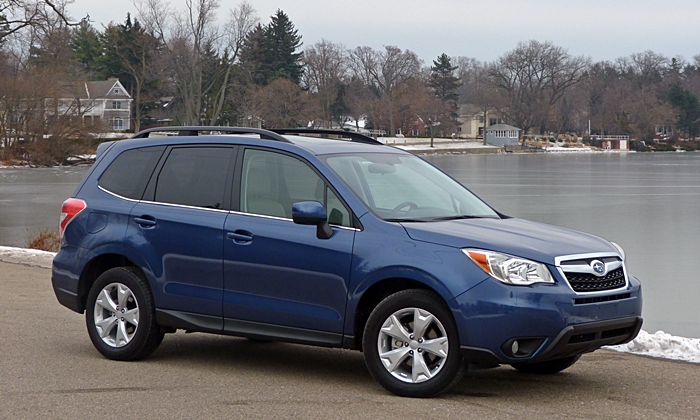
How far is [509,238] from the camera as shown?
635 centimetres

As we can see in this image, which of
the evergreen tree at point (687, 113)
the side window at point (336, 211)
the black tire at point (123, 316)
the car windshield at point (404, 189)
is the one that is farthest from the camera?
the evergreen tree at point (687, 113)

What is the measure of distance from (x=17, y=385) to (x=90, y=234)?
1.57 metres

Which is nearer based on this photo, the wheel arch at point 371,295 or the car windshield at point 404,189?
the wheel arch at point 371,295

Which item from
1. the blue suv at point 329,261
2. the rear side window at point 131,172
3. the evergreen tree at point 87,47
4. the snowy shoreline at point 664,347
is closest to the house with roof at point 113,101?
the evergreen tree at point 87,47

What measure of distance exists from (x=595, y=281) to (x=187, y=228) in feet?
9.93

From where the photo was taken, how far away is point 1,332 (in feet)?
28.9

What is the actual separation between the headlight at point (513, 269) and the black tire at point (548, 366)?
1.32 metres

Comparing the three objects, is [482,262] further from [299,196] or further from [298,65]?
[298,65]

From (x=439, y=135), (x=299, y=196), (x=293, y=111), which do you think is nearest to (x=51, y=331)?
(x=299, y=196)

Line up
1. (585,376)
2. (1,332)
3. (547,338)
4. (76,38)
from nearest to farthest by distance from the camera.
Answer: (547,338)
(585,376)
(1,332)
(76,38)

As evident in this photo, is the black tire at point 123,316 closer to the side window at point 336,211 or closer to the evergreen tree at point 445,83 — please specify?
the side window at point 336,211

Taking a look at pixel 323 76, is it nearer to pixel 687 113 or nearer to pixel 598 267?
pixel 687 113

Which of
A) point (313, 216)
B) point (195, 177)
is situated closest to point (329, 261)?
point (313, 216)

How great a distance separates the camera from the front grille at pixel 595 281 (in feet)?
20.1
